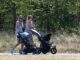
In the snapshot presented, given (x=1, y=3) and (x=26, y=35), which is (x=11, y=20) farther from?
(x=26, y=35)

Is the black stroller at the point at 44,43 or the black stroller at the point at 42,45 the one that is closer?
the black stroller at the point at 42,45

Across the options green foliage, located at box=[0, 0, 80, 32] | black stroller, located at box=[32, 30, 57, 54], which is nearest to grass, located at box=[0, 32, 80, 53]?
black stroller, located at box=[32, 30, 57, 54]

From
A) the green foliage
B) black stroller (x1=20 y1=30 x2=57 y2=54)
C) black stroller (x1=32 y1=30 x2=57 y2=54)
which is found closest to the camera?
black stroller (x1=20 y1=30 x2=57 y2=54)

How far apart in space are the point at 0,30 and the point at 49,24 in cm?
492

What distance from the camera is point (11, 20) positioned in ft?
114

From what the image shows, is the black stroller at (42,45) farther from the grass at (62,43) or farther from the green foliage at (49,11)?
the green foliage at (49,11)

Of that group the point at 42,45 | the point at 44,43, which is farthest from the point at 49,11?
the point at 44,43

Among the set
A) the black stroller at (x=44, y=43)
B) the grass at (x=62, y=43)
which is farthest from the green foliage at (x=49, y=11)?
the black stroller at (x=44, y=43)

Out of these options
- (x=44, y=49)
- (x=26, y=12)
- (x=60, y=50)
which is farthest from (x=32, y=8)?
(x=44, y=49)

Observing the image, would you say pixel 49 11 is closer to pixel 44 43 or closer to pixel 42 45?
pixel 42 45

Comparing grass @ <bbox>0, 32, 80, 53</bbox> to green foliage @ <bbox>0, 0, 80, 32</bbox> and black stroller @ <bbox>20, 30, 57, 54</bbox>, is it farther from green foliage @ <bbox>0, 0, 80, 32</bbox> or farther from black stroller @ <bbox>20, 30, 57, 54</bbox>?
green foliage @ <bbox>0, 0, 80, 32</bbox>

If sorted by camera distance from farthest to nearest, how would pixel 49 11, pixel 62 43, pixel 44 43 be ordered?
pixel 49 11
pixel 62 43
pixel 44 43

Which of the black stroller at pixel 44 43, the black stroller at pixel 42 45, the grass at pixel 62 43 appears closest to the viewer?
the black stroller at pixel 42 45

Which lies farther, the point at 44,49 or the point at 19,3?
the point at 19,3
